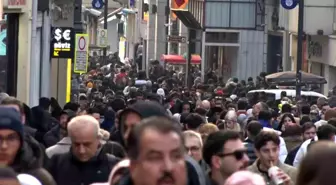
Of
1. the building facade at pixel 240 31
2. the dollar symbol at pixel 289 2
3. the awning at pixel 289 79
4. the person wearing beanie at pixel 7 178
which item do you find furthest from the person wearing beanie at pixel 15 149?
the building facade at pixel 240 31

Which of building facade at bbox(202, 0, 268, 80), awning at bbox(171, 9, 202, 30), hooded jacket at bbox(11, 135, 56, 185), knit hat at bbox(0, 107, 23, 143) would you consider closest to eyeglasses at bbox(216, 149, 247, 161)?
hooded jacket at bbox(11, 135, 56, 185)

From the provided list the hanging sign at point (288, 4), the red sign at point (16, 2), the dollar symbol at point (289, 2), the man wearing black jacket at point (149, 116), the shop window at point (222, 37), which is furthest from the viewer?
the shop window at point (222, 37)

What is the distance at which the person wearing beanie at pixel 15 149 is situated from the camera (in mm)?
7941

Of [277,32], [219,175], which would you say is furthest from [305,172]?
[277,32]

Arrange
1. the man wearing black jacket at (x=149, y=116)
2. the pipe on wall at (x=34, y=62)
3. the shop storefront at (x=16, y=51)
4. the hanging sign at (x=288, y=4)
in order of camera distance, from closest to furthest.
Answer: the man wearing black jacket at (x=149, y=116) < the pipe on wall at (x=34, y=62) < the shop storefront at (x=16, y=51) < the hanging sign at (x=288, y=4)

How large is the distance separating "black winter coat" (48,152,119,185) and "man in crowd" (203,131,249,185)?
1.65m

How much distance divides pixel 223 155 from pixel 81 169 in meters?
2.06

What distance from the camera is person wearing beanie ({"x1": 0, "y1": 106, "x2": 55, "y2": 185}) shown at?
794 centimetres

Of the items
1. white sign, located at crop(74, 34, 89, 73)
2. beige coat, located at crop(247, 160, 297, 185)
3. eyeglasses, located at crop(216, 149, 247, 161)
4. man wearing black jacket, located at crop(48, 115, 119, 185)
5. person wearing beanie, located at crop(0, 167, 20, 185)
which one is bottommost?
beige coat, located at crop(247, 160, 297, 185)

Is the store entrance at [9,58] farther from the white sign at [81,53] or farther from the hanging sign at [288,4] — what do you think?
the hanging sign at [288,4]

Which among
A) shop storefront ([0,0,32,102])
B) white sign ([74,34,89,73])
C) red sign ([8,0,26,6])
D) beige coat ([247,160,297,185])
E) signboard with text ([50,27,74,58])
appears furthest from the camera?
white sign ([74,34,89,73])

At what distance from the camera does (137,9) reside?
9138cm

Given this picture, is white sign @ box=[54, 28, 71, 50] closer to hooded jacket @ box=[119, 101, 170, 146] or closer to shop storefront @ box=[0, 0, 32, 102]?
shop storefront @ box=[0, 0, 32, 102]

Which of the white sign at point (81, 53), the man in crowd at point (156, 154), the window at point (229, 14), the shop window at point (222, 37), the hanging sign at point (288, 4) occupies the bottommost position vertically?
the man in crowd at point (156, 154)
